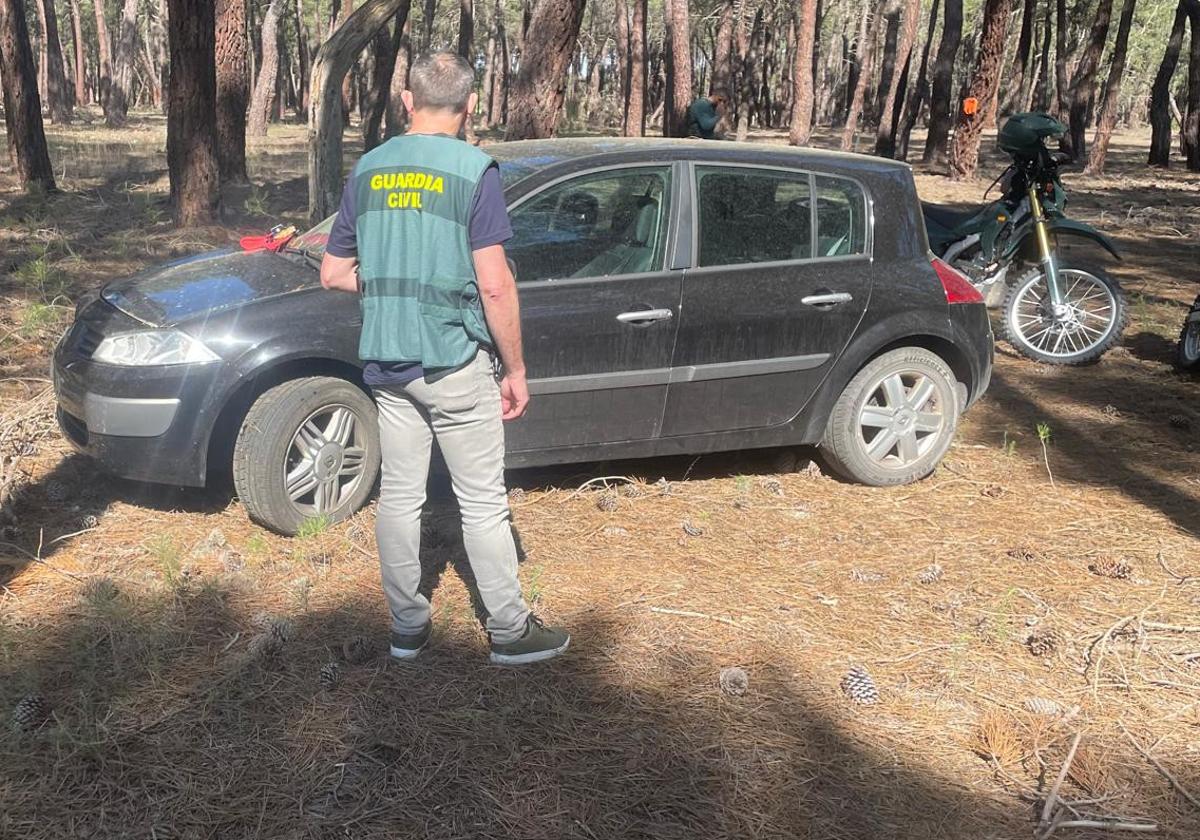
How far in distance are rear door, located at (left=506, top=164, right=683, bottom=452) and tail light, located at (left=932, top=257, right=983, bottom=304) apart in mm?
1593

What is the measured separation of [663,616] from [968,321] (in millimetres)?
2615

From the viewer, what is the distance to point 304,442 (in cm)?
495

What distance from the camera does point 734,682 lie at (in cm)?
402

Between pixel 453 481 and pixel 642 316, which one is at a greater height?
pixel 642 316

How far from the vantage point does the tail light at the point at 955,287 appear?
5965mm

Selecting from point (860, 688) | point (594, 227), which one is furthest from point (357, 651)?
point (594, 227)

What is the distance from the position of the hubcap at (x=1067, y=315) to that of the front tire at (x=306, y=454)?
5.82m

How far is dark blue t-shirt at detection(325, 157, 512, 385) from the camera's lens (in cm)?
341

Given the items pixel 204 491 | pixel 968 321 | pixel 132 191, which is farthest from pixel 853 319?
pixel 132 191

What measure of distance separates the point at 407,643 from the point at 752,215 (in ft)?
9.03

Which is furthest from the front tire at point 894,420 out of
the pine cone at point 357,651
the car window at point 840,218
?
the pine cone at point 357,651

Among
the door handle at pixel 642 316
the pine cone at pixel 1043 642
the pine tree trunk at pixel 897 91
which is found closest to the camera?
the pine cone at pixel 1043 642

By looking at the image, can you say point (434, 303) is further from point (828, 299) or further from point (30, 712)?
point (828, 299)

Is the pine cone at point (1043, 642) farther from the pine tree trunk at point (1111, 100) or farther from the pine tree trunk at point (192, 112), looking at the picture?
the pine tree trunk at point (1111, 100)
